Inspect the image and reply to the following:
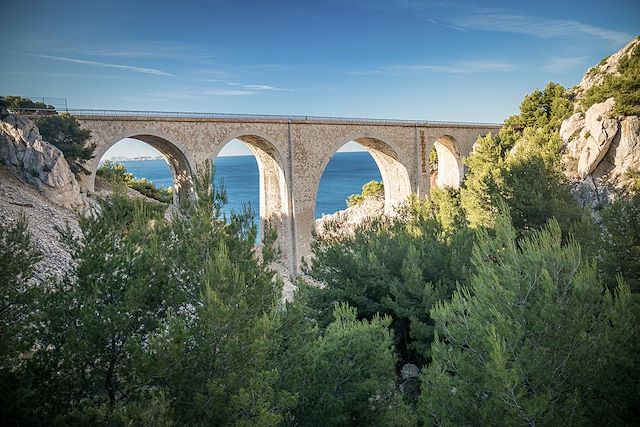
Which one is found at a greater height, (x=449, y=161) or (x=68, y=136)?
(x=68, y=136)

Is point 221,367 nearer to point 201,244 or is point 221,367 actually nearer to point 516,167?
point 201,244

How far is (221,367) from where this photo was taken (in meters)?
5.21

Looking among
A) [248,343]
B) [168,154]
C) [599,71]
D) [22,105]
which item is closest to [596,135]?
[599,71]

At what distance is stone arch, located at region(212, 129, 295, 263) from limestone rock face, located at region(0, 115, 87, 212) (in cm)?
778

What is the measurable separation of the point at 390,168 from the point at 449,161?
24.0ft

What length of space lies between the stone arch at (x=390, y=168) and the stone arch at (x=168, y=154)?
30.2 feet

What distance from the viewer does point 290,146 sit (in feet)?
70.5

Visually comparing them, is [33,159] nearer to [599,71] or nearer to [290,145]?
[290,145]

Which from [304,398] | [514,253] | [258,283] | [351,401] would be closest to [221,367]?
[258,283]

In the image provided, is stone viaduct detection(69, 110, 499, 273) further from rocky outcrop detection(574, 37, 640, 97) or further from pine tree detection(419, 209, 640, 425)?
pine tree detection(419, 209, 640, 425)

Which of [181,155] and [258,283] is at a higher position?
[181,155]

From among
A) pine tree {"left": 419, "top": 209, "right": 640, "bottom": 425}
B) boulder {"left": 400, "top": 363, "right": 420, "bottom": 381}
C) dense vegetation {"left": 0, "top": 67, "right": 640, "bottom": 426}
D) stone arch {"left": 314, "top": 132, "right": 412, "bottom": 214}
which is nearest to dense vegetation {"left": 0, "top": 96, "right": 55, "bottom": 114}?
dense vegetation {"left": 0, "top": 67, "right": 640, "bottom": 426}

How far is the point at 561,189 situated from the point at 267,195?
1431 centimetres

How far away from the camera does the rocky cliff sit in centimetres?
2066
